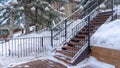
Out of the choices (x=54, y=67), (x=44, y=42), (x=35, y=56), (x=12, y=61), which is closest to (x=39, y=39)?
(x=44, y=42)

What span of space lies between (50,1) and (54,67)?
22.4 feet

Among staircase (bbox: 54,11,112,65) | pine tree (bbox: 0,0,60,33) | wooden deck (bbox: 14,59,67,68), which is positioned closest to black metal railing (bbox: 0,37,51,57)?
staircase (bbox: 54,11,112,65)

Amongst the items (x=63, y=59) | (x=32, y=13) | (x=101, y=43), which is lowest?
(x=63, y=59)

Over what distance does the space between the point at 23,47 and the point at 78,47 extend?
304cm

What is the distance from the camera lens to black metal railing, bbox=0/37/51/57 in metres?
9.68

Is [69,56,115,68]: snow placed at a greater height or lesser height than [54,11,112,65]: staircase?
lesser

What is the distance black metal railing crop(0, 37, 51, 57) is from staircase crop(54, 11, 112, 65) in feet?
3.68

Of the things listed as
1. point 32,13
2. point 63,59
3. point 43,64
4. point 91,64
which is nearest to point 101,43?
point 91,64

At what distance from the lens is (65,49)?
364 inches

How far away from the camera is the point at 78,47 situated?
8.41 meters

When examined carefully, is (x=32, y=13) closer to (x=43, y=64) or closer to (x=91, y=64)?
(x=43, y=64)

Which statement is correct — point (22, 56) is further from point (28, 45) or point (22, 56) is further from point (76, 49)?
point (76, 49)

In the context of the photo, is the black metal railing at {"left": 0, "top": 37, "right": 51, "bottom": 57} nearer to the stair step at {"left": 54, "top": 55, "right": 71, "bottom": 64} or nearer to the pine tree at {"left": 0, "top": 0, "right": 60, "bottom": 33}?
the stair step at {"left": 54, "top": 55, "right": 71, "bottom": 64}

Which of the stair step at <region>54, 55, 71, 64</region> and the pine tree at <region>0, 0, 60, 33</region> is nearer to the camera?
the stair step at <region>54, 55, 71, 64</region>
